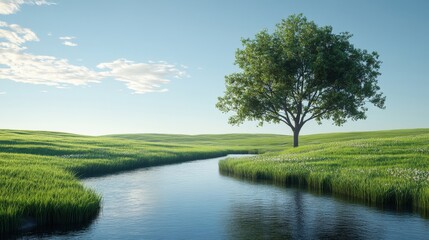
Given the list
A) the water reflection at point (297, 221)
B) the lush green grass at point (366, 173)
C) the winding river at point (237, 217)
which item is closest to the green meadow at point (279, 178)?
the lush green grass at point (366, 173)

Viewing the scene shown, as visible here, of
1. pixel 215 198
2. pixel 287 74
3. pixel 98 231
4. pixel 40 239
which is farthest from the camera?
pixel 287 74

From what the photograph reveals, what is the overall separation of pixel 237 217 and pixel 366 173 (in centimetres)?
1071

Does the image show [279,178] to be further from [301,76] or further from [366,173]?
[301,76]

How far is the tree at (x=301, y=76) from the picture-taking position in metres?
46.2

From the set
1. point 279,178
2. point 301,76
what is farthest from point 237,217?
point 301,76

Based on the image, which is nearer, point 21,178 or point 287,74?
point 21,178

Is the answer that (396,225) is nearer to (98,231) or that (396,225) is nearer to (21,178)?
(98,231)

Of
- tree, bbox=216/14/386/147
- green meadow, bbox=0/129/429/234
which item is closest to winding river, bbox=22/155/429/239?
green meadow, bbox=0/129/429/234

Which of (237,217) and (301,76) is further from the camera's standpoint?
(301,76)

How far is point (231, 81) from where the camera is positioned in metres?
52.5

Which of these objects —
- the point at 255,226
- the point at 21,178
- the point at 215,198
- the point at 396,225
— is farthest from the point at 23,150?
the point at 396,225

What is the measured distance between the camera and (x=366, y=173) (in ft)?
74.6

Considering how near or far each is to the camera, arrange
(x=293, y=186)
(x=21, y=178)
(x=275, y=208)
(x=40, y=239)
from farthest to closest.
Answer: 1. (x=293, y=186)
2. (x=21, y=178)
3. (x=275, y=208)
4. (x=40, y=239)

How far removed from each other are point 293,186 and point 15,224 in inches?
690
